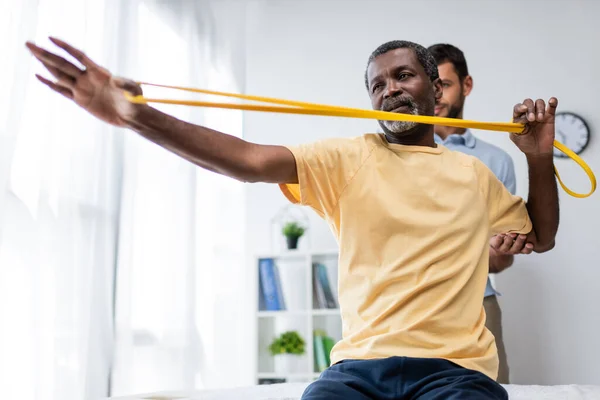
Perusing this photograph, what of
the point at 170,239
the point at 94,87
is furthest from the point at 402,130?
the point at 170,239

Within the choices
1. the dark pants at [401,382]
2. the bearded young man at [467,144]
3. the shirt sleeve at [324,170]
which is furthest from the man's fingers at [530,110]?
the bearded young man at [467,144]

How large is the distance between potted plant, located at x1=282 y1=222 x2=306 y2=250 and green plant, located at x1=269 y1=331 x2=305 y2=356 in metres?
0.45

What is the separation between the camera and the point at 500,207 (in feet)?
4.76

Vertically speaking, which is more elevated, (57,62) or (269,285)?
(57,62)

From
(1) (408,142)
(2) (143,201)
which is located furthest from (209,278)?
(1) (408,142)

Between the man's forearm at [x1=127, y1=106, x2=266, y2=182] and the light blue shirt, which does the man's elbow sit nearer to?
the man's forearm at [x1=127, y1=106, x2=266, y2=182]

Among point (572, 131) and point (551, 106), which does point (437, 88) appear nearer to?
point (551, 106)

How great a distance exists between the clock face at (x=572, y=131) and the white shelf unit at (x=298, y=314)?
127 cm

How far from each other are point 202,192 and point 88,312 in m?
1.26

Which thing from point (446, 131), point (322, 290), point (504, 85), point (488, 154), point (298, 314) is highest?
point (504, 85)

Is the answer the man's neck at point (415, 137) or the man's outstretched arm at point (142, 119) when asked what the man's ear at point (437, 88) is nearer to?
the man's neck at point (415, 137)

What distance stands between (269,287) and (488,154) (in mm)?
1407

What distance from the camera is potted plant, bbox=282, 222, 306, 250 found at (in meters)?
3.44

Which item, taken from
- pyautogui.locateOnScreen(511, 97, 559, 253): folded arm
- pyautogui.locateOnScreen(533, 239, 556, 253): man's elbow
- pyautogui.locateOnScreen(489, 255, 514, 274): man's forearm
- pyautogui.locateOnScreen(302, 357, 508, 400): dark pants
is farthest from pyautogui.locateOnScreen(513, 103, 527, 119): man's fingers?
pyautogui.locateOnScreen(489, 255, 514, 274): man's forearm
